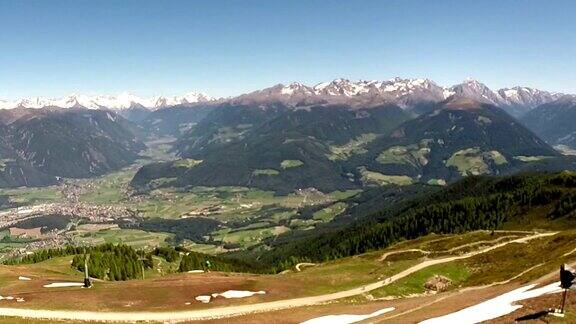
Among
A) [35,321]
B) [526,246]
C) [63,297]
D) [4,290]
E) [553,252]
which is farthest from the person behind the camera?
[526,246]

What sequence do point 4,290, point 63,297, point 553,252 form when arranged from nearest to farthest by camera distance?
point 63,297, point 4,290, point 553,252

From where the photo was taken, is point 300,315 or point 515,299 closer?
point 515,299

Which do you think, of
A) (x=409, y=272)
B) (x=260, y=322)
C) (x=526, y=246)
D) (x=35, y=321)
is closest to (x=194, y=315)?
(x=260, y=322)

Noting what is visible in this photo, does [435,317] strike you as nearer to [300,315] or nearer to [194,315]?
[300,315]

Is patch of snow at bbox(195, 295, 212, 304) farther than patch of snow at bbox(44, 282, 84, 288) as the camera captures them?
No

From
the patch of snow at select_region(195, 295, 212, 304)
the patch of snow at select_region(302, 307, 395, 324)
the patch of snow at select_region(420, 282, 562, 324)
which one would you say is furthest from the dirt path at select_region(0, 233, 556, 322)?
the patch of snow at select_region(420, 282, 562, 324)

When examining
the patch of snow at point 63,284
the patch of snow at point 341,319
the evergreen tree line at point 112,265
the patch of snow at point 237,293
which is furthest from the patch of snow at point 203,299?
the evergreen tree line at point 112,265

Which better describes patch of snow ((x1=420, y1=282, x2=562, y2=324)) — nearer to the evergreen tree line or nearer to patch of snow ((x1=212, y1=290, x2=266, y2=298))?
patch of snow ((x1=212, y1=290, x2=266, y2=298))

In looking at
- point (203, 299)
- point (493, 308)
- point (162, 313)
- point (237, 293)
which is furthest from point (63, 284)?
point (493, 308)

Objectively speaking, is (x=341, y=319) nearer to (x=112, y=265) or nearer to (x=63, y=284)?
(x=63, y=284)
